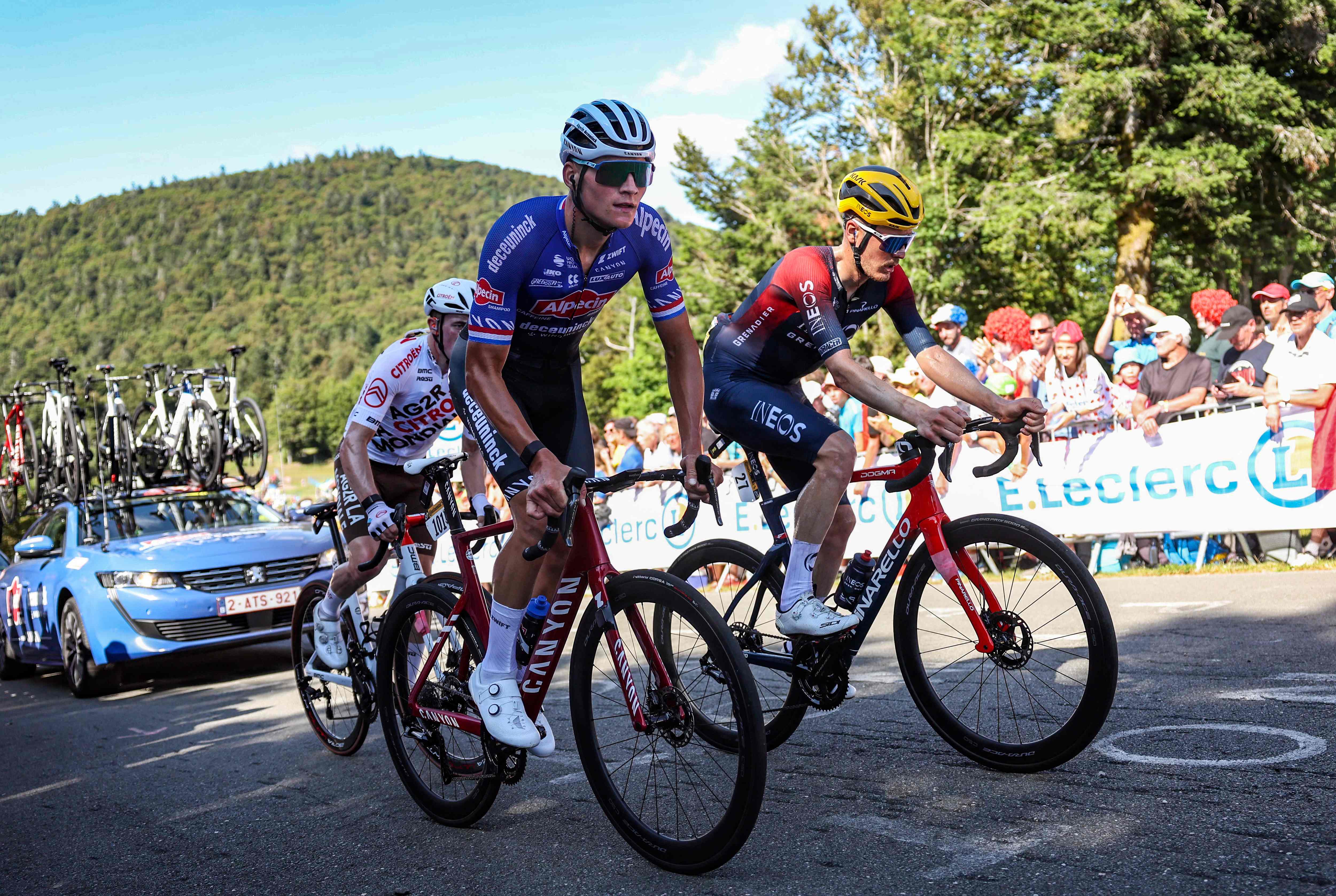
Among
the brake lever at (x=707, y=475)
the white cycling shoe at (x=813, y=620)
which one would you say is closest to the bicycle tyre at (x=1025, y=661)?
the white cycling shoe at (x=813, y=620)

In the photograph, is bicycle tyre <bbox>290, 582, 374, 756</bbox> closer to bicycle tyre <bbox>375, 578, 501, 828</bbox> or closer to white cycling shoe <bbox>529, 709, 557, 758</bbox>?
bicycle tyre <bbox>375, 578, 501, 828</bbox>

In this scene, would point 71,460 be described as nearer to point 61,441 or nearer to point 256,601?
point 61,441

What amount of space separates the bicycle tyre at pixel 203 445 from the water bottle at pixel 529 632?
10.2 meters

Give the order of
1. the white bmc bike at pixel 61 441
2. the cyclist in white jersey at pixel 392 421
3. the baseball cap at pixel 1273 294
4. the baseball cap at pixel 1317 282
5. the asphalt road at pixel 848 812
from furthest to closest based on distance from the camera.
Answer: the white bmc bike at pixel 61 441 < the baseball cap at pixel 1273 294 < the baseball cap at pixel 1317 282 < the cyclist in white jersey at pixel 392 421 < the asphalt road at pixel 848 812

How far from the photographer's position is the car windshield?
34.4ft

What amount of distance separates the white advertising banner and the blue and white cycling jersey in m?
5.20

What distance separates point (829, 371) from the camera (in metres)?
4.73

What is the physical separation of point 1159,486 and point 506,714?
8.00 meters

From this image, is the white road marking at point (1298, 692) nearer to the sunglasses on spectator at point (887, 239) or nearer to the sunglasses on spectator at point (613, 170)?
the sunglasses on spectator at point (887, 239)

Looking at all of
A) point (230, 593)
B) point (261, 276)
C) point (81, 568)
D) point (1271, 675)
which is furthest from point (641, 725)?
point (261, 276)

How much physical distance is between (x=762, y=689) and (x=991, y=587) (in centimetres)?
122

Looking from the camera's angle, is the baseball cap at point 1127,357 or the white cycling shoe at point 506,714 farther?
the baseball cap at point 1127,357

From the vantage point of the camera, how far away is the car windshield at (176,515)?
10492 millimetres

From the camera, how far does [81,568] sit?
9.99m
